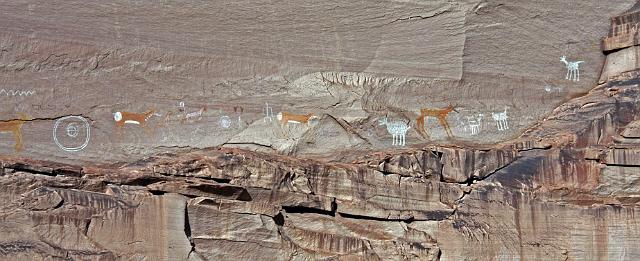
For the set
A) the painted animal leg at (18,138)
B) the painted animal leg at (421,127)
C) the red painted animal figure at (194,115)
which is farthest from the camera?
the painted animal leg at (421,127)

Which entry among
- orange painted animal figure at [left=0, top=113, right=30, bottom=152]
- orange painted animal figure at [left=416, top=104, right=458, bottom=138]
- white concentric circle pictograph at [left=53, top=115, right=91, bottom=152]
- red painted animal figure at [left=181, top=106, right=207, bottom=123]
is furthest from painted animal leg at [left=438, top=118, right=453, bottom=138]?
orange painted animal figure at [left=0, top=113, right=30, bottom=152]

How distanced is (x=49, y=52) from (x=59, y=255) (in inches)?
87.4

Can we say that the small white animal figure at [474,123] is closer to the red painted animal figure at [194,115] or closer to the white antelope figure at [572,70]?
the white antelope figure at [572,70]

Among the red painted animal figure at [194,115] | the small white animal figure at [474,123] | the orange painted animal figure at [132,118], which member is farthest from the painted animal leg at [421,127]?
the orange painted animal figure at [132,118]

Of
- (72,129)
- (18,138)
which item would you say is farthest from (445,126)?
(18,138)

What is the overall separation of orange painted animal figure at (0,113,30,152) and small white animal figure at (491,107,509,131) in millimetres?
5354

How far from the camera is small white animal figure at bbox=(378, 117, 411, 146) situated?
1062cm

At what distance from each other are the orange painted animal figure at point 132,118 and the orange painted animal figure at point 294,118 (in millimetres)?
1419

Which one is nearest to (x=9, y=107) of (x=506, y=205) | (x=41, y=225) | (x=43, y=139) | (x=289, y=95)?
(x=43, y=139)

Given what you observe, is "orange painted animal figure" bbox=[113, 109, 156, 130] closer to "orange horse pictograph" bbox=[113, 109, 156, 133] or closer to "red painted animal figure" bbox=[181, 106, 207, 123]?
"orange horse pictograph" bbox=[113, 109, 156, 133]

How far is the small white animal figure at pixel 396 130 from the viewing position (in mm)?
10617

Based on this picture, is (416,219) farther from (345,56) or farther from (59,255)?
(59,255)

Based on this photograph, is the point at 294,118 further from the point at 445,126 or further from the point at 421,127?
the point at 445,126

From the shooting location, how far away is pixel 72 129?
9.77 metres
